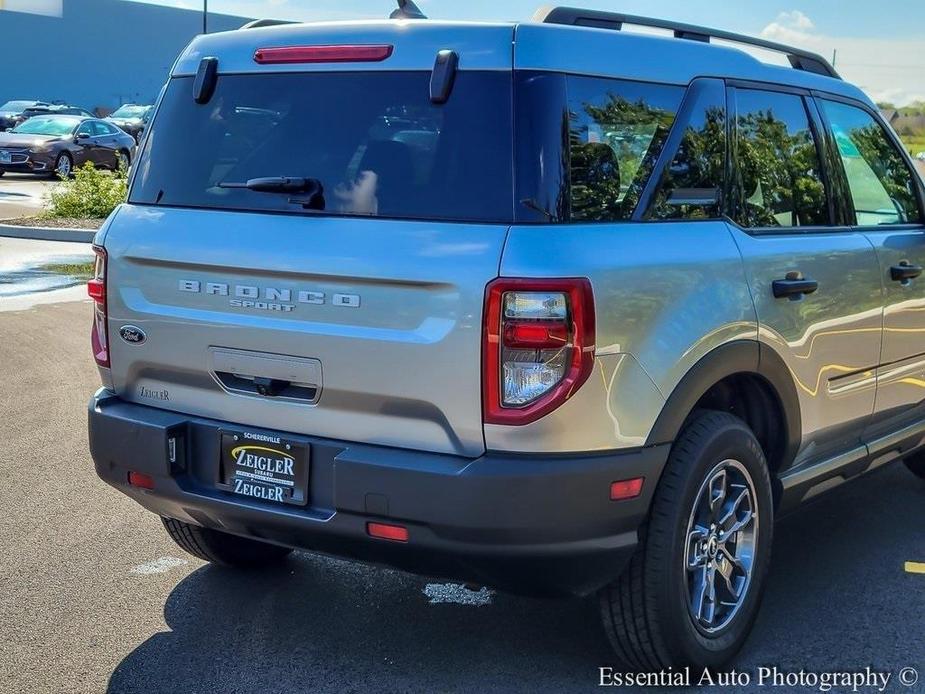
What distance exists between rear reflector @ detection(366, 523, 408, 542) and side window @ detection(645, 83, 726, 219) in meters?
1.20

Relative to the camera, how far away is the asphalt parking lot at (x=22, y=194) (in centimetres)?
1917

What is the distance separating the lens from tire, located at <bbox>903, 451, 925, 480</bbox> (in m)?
5.77

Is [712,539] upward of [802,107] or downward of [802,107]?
downward

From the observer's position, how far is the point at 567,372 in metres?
3.09

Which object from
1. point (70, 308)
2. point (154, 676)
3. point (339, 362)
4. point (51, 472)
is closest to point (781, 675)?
point (339, 362)

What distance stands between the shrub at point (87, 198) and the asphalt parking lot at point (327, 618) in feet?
43.2

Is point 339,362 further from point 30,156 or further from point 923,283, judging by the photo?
point 30,156

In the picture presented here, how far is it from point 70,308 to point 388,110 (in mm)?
8022

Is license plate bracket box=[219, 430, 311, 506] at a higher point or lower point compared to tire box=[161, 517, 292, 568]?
Result: higher

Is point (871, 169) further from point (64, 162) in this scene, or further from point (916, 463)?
point (64, 162)

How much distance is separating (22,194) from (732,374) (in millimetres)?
21506

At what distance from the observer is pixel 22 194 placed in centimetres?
2262

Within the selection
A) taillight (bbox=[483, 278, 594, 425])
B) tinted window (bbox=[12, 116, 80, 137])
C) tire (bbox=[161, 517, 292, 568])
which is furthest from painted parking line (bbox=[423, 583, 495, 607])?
tinted window (bbox=[12, 116, 80, 137])

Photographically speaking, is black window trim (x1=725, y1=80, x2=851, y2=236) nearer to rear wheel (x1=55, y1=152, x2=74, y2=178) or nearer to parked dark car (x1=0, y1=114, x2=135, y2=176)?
parked dark car (x1=0, y1=114, x2=135, y2=176)
